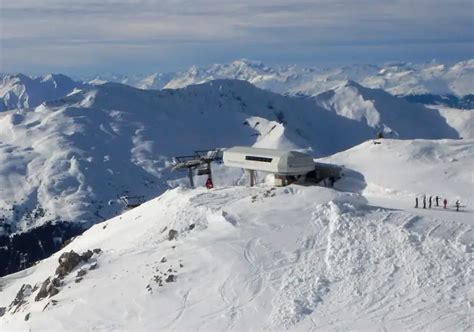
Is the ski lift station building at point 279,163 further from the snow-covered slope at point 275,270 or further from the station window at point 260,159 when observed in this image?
the snow-covered slope at point 275,270

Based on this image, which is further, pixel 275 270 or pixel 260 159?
pixel 260 159

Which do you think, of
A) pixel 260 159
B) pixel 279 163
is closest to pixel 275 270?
pixel 279 163

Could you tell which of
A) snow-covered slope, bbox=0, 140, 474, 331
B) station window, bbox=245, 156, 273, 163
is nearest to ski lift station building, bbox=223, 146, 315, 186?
station window, bbox=245, 156, 273, 163

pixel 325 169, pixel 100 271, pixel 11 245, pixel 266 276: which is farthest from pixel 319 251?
pixel 11 245

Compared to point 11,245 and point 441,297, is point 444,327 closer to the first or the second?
point 441,297

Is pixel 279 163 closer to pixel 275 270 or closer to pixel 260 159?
pixel 260 159

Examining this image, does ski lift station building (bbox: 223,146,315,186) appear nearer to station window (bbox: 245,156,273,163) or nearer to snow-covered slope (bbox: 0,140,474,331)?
station window (bbox: 245,156,273,163)
